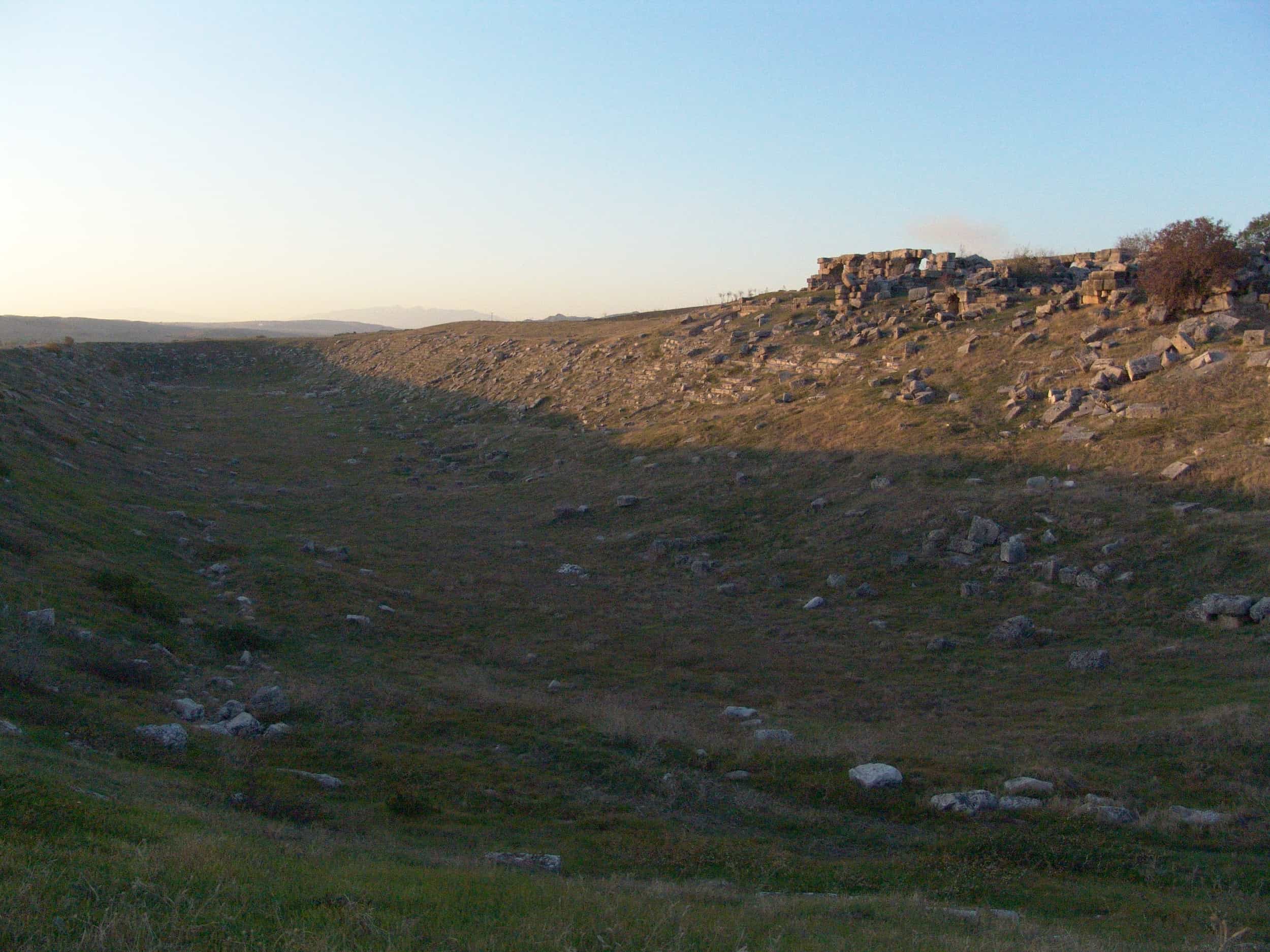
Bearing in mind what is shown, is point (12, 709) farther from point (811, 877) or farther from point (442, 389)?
point (442, 389)

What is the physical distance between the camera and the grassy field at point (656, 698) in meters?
7.08

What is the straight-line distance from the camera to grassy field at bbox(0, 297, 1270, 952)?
7082 millimetres

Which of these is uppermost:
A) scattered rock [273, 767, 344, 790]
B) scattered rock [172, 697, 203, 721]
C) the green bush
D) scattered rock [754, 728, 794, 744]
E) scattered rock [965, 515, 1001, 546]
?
the green bush

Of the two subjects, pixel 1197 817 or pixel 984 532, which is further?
pixel 984 532

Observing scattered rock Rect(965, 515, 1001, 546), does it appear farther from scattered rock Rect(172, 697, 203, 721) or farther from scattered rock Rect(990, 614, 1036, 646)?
scattered rock Rect(172, 697, 203, 721)

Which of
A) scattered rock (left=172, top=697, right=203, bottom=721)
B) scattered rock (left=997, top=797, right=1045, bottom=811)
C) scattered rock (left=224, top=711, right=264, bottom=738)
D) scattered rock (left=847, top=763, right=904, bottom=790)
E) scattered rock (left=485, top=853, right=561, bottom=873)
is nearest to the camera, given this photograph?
scattered rock (left=485, top=853, right=561, bottom=873)

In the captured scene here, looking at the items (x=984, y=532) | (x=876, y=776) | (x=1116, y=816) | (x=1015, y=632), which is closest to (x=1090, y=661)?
(x=1015, y=632)

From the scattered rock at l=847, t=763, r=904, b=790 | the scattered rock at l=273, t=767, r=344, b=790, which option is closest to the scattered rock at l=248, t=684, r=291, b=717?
the scattered rock at l=273, t=767, r=344, b=790

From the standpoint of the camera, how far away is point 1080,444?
2548 centimetres

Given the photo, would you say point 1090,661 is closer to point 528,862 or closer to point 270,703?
point 528,862

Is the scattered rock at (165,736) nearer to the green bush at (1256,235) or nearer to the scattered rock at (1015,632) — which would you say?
the scattered rock at (1015,632)

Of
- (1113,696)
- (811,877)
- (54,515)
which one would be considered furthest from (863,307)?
(811,877)

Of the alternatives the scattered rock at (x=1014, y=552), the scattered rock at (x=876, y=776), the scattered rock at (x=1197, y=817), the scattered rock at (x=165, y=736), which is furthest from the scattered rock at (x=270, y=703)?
the scattered rock at (x=1014, y=552)

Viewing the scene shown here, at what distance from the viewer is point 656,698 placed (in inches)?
639
